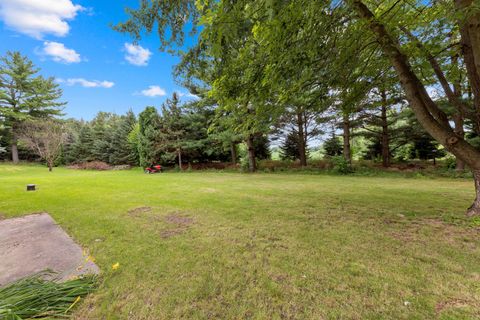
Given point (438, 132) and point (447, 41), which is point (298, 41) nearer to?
point (438, 132)

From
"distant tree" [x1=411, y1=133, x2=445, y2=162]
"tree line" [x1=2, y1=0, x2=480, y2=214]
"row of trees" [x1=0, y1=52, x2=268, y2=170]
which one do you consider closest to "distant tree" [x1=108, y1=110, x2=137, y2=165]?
"row of trees" [x1=0, y1=52, x2=268, y2=170]

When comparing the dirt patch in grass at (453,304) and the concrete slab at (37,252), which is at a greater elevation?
the concrete slab at (37,252)

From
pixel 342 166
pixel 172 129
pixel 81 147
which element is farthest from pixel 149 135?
pixel 81 147

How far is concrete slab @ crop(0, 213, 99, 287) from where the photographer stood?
87.0 inches

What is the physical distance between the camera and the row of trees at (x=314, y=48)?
2.46 m

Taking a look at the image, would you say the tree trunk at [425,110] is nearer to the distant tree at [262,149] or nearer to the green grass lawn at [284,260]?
the green grass lawn at [284,260]

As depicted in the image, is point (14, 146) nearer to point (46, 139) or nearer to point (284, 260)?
point (46, 139)

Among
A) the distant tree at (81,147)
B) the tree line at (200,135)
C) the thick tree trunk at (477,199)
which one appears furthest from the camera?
the distant tree at (81,147)

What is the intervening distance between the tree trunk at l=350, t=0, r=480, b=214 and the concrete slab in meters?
5.22

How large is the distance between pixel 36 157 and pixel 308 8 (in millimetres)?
37255

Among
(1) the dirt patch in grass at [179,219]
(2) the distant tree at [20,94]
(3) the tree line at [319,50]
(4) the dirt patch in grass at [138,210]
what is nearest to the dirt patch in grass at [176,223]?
(1) the dirt patch in grass at [179,219]

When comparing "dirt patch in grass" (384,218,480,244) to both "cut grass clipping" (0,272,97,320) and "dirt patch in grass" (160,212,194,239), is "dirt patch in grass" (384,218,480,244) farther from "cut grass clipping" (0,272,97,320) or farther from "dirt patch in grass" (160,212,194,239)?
"cut grass clipping" (0,272,97,320)

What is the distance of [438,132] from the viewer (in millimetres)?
3312

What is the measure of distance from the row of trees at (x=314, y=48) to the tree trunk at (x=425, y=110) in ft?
0.05
